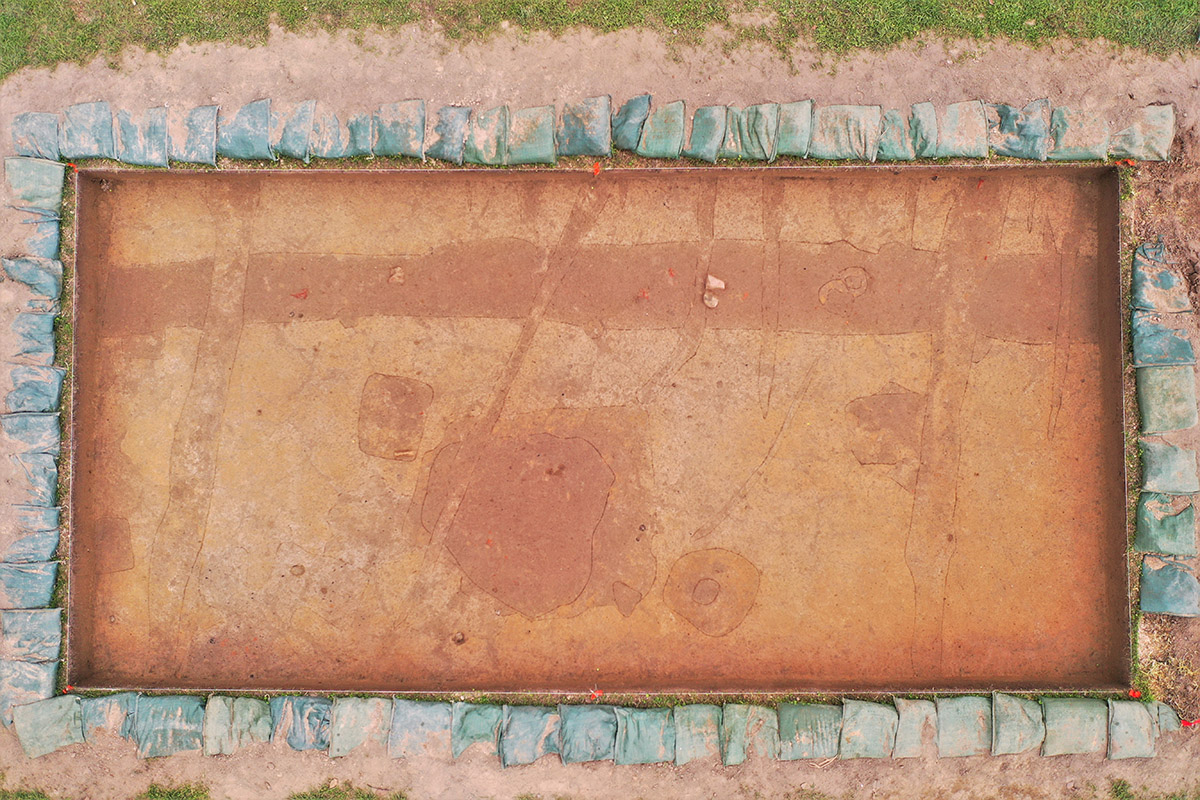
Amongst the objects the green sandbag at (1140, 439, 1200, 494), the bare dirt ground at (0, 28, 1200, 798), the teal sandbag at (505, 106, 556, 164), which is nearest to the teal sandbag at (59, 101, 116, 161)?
the bare dirt ground at (0, 28, 1200, 798)

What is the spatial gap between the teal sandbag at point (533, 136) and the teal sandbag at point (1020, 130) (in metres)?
3.33

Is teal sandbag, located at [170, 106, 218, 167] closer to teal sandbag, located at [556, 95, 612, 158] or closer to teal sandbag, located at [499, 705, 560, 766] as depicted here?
teal sandbag, located at [556, 95, 612, 158]

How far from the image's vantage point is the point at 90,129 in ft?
17.7

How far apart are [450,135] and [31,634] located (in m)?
4.95

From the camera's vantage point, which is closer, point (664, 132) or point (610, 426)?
point (664, 132)

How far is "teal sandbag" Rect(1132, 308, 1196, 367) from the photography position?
210 inches

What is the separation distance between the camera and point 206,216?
5.64 meters

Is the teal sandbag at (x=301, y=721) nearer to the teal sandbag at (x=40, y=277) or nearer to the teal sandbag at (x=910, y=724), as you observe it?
the teal sandbag at (x=40, y=277)

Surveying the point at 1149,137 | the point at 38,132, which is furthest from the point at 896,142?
the point at 38,132

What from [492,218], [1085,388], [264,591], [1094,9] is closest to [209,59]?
[492,218]

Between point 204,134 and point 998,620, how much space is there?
7.27 metres

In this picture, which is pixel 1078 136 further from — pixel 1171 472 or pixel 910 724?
pixel 910 724

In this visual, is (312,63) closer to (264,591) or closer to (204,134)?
(204,134)

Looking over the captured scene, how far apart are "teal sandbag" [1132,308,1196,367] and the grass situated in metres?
2.17
